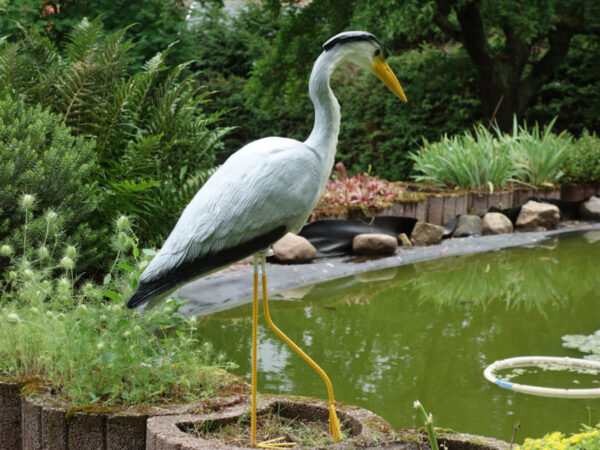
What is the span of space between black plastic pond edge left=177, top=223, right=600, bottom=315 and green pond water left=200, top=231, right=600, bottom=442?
0.18 m

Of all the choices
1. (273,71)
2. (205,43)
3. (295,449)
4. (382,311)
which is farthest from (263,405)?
(205,43)

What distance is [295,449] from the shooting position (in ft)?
7.79

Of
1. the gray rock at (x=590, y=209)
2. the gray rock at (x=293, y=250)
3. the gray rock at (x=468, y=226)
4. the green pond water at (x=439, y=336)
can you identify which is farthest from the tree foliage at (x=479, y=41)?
the green pond water at (x=439, y=336)

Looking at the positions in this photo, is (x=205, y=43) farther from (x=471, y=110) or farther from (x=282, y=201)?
(x=282, y=201)

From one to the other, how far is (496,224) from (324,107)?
654cm

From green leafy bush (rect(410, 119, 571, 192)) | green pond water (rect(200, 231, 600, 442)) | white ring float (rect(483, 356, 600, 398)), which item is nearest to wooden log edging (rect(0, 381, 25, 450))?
green pond water (rect(200, 231, 600, 442))

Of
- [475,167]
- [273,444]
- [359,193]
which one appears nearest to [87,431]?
[273,444]

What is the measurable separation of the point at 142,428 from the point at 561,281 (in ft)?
16.1

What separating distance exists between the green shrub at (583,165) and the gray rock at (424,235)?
130 inches

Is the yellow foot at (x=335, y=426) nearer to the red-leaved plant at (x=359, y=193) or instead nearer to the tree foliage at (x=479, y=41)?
the red-leaved plant at (x=359, y=193)

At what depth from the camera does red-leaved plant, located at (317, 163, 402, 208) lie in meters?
8.09

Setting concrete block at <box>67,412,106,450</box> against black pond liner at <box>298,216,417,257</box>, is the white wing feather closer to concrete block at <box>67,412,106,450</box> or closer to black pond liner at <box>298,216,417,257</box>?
concrete block at <box>67,412,106,450</box>

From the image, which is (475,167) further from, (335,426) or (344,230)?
(335,426)

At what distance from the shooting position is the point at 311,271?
6.52 m
